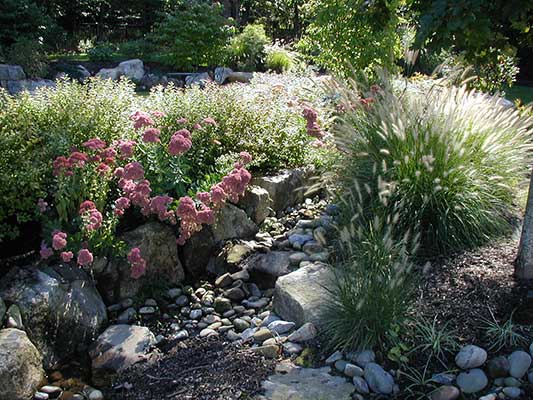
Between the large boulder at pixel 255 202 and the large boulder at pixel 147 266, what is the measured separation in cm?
80

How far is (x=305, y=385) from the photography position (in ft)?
9.72

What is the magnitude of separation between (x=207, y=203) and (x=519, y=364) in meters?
2.41

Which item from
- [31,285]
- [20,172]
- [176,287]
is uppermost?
[20,172]

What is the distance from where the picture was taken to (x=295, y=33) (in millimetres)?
19406

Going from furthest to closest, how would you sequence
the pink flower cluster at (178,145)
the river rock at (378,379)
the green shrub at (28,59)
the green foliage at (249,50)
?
the green foliage at (249,50) < the green shrub at (28,59) < the pink flower cluster at (178,145) < the river rock at (378,379)

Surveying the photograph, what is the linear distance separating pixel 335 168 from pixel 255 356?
1.97 metres

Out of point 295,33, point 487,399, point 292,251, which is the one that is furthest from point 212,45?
point 487,399

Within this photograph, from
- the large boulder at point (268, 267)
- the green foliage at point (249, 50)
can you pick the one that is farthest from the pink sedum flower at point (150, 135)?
the green foliage at point (249, 50)

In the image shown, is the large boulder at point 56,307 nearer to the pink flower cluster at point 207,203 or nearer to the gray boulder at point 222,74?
the pink flower cluster at point 207,203

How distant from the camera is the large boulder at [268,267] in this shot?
4410 millimetres

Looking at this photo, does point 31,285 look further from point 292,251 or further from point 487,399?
point 487,399

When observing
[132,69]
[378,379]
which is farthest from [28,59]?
[378,379]

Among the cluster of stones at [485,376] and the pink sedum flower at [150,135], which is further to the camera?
the pink sedum flower at [150,135]

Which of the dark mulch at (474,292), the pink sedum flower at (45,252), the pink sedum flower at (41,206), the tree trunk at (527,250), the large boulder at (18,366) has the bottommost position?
the large boulder at (18,366)
